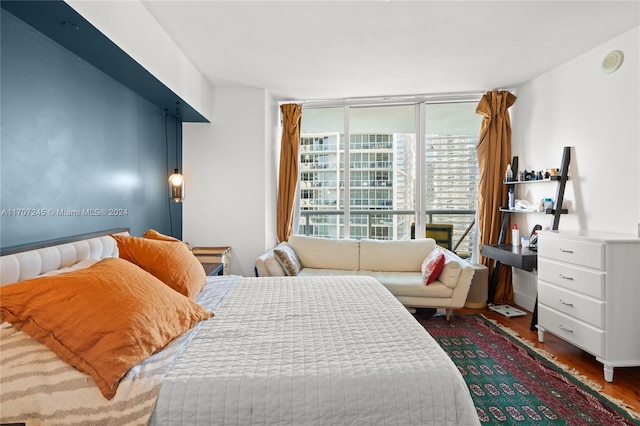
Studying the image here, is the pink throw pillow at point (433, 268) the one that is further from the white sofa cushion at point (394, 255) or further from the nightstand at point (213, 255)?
the nightstand at point (213, 255)

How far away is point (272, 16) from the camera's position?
2.41 meters

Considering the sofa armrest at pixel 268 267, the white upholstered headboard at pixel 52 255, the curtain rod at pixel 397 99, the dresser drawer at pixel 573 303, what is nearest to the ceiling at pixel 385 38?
the curtain rod at pixel 397 99

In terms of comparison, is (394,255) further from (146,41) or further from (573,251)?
(146,41)

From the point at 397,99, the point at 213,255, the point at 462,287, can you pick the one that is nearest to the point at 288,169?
the point at 213,255

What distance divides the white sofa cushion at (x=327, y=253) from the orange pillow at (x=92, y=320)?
2574mm

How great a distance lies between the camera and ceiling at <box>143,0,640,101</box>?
232 centimetres

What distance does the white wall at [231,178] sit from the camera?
3.97 metres

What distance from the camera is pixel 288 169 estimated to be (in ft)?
14.4

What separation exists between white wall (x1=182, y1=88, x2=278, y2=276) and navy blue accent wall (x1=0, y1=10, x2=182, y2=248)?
1000mm

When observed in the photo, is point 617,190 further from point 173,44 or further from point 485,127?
point 173,44

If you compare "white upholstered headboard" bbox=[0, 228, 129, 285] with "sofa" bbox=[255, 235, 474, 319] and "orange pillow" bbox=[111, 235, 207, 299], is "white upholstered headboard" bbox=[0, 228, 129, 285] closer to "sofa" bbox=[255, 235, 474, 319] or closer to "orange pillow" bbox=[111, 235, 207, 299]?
"orange pillow" bbox=[111, 235, 207, 299]

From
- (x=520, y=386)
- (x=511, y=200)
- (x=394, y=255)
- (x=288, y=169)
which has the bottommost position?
(x=520, y=386)

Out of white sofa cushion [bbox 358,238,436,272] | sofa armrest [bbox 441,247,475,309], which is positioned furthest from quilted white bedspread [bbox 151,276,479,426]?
white sofa cushion [bbox 358,238,436,272]

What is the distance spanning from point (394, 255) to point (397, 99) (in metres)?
1.99
